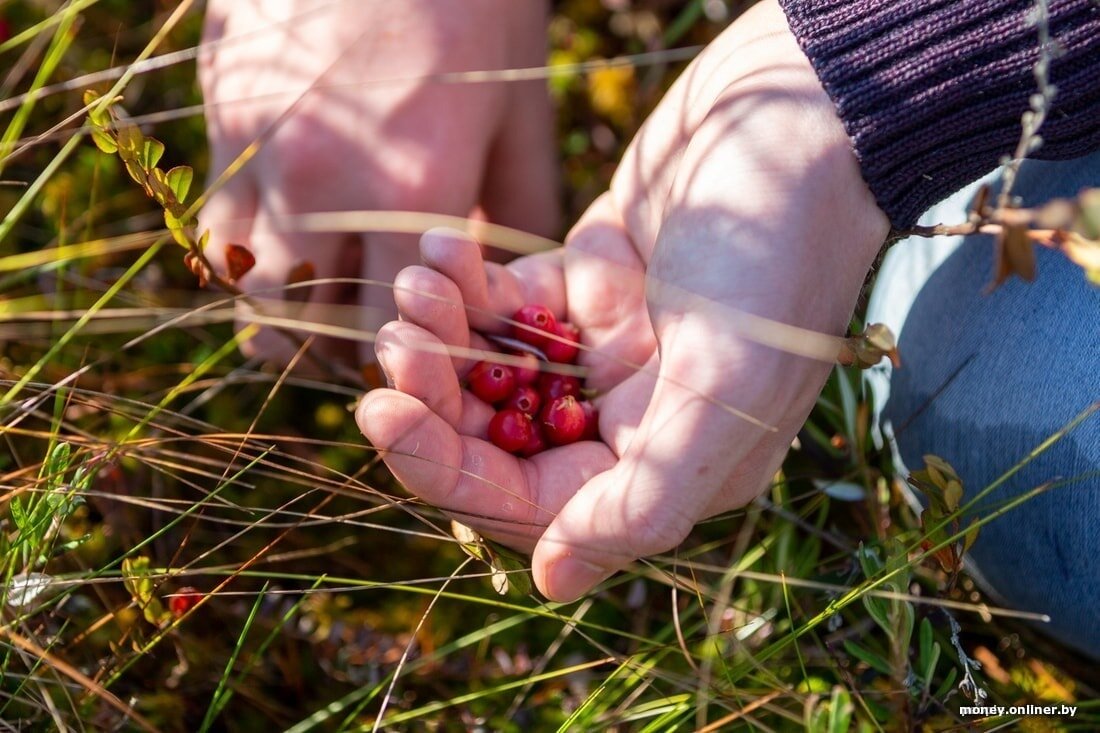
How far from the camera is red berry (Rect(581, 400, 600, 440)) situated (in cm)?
212

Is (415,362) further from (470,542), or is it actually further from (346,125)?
(346,125)

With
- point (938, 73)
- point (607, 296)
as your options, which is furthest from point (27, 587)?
point (938, 73)

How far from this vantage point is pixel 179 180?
1865 mm

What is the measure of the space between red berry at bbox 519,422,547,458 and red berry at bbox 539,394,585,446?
0.02 m

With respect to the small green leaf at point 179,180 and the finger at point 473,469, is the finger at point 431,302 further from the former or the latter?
the small green leaf at point 179,180

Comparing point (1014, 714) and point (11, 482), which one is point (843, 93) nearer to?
point (1014, 714)

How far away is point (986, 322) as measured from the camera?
2.07 meters

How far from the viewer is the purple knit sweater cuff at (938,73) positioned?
182 centimetres

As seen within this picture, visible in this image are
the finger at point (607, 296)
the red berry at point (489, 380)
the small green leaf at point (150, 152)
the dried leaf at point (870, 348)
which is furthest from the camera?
the finger at point (607, 296)

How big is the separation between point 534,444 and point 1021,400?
41.7 inches

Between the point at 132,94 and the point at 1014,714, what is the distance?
10.8 ft

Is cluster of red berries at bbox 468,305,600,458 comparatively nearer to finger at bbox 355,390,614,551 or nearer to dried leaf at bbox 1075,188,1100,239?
finger at bbox 355,390,614,551

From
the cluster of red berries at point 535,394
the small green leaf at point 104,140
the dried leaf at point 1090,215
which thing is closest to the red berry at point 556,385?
the cluster of red berries at point 535,394

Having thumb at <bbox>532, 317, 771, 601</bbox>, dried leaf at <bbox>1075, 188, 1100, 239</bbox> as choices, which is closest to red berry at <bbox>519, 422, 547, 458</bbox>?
thumb at <bbox>532, 317, 771, 601</bbox>
